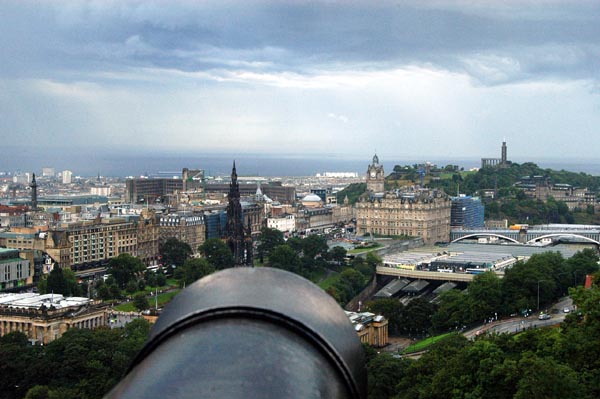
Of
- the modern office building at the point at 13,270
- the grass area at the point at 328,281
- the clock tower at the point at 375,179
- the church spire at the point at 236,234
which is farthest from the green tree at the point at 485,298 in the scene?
the clock tower at the point at 375,179

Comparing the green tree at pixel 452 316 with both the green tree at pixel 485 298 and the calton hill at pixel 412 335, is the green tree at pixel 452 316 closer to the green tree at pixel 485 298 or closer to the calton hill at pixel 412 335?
the calton hill at pixel 412 335

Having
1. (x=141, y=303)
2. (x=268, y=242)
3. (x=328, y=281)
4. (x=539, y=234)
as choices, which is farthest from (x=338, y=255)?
(x=539, y=234)

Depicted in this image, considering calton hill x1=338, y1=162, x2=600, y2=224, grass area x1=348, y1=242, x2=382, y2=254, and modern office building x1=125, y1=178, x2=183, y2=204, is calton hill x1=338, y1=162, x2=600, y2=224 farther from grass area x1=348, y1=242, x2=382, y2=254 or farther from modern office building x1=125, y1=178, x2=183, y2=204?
grass area x1=348, y1=242, x2=382, y2=254

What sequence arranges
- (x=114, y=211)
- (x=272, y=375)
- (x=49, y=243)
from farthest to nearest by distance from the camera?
(x=114, y=211), (x=49, y=243), (x=272, y=375)

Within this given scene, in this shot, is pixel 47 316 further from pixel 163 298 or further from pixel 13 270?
pixel 13 270

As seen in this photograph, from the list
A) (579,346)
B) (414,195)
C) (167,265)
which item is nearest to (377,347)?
(579,346)

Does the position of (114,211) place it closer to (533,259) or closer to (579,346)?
(533,259)
